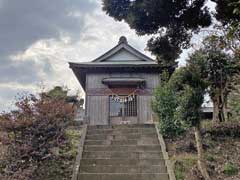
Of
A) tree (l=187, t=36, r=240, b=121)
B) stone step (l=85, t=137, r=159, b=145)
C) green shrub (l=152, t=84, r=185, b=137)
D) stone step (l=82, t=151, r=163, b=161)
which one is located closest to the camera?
stone step (l=82, t=151, r=163, b=161)

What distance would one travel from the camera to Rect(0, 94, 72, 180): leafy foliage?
316 inches

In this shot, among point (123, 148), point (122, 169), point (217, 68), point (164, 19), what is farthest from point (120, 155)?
point (217, 68)

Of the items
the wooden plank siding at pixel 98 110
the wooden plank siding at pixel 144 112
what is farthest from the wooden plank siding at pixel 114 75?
the wooden plank siding at pixel 144 112

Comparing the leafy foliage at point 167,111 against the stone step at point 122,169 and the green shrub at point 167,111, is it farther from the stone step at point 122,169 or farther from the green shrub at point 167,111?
the stone step at point 122,169

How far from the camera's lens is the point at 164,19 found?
7.41 m

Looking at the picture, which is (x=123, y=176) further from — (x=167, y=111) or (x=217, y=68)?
(x=217, y=68)

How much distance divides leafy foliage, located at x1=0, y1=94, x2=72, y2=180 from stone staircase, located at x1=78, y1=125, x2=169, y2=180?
1164 mm

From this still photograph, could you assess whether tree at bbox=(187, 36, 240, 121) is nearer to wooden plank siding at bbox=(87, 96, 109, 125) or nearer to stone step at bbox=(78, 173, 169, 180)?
wooden plank siding at bbox=(87, 96, 109, 125)

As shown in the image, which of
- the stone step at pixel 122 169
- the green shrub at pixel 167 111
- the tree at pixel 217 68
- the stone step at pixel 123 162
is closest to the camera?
the stone step at pixel 122 169

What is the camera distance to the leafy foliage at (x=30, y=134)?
803 cm

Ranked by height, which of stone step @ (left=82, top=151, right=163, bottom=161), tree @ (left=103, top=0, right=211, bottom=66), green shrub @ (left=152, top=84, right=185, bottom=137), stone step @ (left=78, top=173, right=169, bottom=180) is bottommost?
stone step @ (left=78, top=173, right=169, bottom=180)

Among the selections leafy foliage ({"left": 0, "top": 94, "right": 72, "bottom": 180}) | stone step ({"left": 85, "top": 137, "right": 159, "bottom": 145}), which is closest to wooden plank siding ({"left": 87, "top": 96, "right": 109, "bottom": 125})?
stone step ({"left": 85, "top": 137, "right": 159, "bottom": 145})

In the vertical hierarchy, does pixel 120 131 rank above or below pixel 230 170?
above

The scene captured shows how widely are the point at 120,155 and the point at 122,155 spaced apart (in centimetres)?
6
